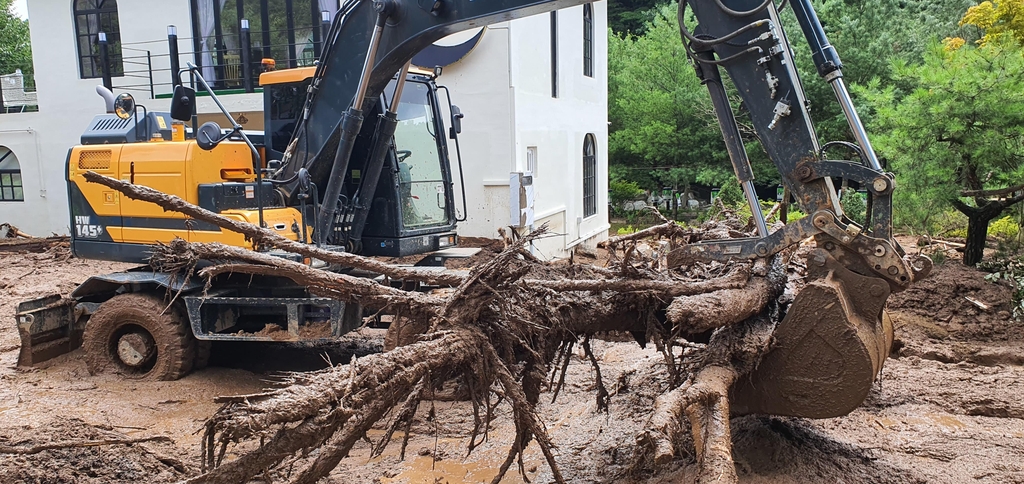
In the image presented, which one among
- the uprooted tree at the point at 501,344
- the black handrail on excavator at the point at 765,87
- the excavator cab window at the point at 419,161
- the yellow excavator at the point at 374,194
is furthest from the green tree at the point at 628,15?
the uprooted tree at the point at 501,344

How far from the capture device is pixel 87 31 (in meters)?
16.2

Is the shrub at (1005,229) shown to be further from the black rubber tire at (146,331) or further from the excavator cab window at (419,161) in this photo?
the black rubber tire at (146,331)

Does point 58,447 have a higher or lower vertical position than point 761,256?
lower

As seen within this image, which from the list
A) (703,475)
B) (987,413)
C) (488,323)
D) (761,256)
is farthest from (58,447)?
(987,413)

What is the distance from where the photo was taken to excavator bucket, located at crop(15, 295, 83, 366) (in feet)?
23.1

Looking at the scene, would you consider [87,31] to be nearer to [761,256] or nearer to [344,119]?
[344,119]

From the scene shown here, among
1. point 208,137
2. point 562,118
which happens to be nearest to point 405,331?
point 208,137

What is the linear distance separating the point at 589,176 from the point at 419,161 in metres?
12.0

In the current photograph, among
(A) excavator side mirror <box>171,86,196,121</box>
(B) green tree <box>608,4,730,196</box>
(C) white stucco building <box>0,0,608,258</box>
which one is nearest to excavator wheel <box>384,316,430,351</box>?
(A) excavator side mirror <box>171,86,196,121</box>

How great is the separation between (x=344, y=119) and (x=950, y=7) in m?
25.4

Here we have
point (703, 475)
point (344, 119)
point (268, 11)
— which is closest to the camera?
point (703, 475)

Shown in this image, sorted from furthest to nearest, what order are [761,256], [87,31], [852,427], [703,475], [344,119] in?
[87,31], [344,119], [852,427], [761,256], [703,475]

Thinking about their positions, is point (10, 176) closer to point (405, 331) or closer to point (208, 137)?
point (208, 137)

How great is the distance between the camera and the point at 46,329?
726 centimetres
